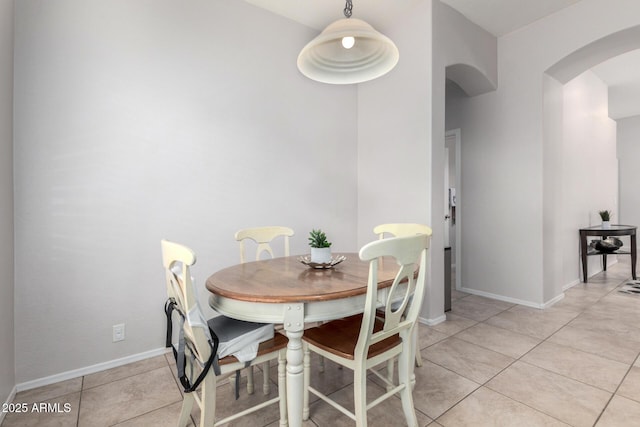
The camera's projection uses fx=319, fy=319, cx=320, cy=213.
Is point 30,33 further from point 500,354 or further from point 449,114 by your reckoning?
point 449,114

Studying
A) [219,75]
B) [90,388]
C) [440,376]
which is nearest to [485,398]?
[440,376]

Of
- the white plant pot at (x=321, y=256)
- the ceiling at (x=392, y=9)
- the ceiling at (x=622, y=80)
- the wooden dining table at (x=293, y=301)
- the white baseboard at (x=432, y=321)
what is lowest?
the white baseboard at (x=432, y=321)

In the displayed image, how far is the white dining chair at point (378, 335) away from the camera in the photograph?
1339 millimetres

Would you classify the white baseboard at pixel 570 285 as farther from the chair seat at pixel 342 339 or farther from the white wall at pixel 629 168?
the white wall at pixel 629 168

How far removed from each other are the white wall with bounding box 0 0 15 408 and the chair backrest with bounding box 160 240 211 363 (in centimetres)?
113

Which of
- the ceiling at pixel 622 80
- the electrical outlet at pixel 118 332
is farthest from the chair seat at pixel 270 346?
the ceiling at pixel 622 80

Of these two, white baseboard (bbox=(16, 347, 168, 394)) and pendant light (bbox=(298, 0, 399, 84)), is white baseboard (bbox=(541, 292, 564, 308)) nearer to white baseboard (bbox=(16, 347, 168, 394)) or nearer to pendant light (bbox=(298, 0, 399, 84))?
pendant light (bbox=(298, 0, 399, 84))

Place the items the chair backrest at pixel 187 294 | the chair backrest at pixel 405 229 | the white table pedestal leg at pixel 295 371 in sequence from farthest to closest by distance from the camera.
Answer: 1. the chair backrest at pixel 405 229
2. the white table pedestal leg at pixel 295 371
3. the chair backrest at pixel 187 294

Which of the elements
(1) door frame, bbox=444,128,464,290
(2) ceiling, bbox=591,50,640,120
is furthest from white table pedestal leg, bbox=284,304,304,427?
(2) ceiling, bbox=591,50,640,120

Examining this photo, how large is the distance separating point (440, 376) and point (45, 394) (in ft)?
8.09

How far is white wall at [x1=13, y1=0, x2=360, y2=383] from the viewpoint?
2.01 meters

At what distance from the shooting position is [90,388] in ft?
6.61

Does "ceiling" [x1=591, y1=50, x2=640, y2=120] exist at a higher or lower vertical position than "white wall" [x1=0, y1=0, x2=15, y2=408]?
higher

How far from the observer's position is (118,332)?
2.29 metres
